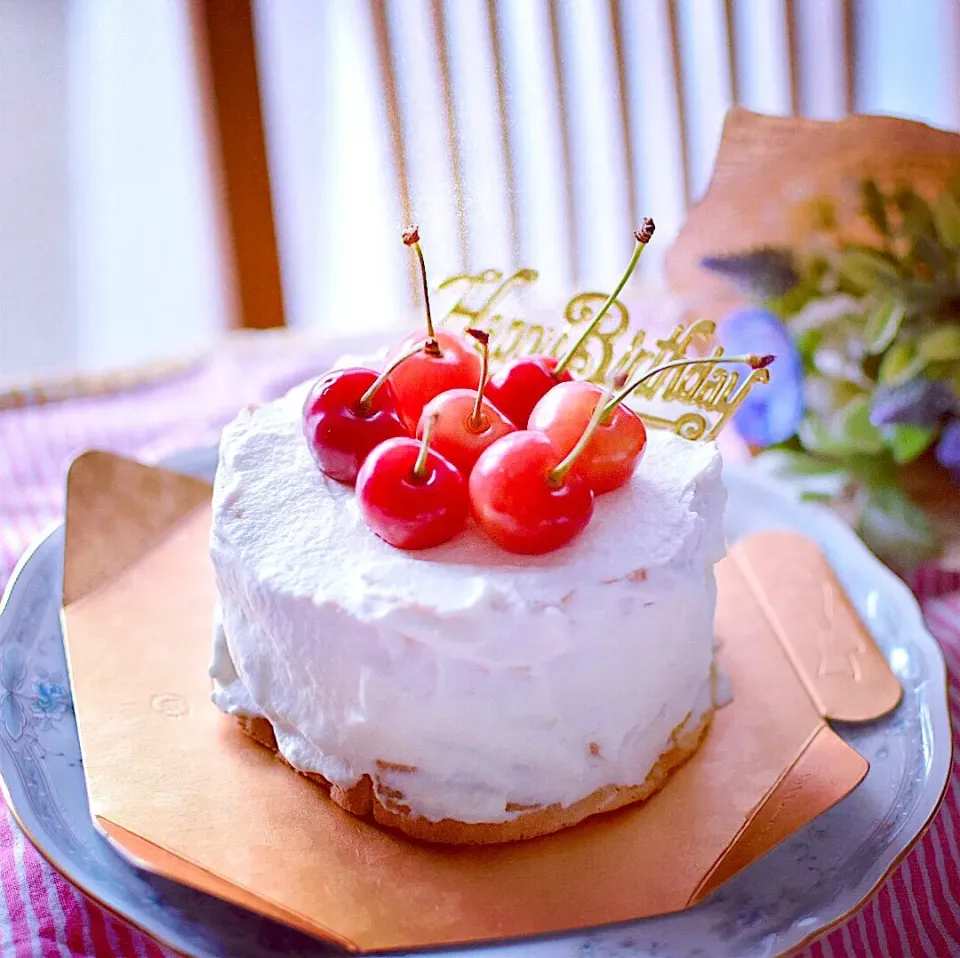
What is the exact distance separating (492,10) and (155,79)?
1495 millimetres

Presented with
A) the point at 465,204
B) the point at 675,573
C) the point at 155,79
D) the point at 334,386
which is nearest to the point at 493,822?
the point at 675,573

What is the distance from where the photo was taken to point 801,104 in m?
2.77

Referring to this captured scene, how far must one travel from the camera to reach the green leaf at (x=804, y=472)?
5.50 feet

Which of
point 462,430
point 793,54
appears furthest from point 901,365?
point 793,54

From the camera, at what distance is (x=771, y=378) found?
1667 mm

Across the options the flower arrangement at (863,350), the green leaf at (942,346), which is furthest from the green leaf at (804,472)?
the green leaf at (942,346)

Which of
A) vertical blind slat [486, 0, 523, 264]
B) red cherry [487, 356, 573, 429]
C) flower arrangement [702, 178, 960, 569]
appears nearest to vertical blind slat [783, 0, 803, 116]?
vertical blind slat [486, 0, 523, 264]

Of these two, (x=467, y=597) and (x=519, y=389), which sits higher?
(x=519, y=389)

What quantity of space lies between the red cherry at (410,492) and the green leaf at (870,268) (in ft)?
2.64

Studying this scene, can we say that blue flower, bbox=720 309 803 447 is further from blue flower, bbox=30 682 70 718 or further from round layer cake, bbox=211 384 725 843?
blue flower, bbox=30 682 70 718

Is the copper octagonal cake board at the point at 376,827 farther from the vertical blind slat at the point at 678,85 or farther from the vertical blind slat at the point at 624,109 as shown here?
the vertical blind slat at the point at 678,85

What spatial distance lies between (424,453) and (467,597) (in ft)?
0.44

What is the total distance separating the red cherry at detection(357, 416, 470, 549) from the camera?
3.44 feet

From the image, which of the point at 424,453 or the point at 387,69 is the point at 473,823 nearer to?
the point at 424,453
